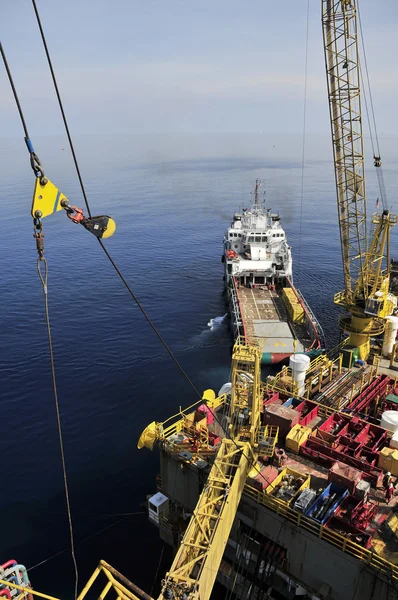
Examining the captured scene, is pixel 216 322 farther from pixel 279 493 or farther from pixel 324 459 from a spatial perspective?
pixel 279 493

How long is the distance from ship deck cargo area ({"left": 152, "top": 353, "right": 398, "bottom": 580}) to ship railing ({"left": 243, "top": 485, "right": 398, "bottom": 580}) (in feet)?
0.13

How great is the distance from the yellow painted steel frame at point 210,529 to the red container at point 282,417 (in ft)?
18.2

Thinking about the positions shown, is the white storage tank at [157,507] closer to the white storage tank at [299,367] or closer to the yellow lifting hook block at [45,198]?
the white storage tank at [299,367]

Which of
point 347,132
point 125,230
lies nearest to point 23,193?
point 125,230

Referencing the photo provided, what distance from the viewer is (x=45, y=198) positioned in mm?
12641

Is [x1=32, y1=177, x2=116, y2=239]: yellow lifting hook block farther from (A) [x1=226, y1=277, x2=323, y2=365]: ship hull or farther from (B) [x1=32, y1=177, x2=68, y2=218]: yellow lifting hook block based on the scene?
(A) [x1=226, y1=277, x2=323, y2=365]: ship hull

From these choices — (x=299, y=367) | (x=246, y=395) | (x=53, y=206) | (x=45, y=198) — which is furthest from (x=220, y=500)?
(x=299, y=367)

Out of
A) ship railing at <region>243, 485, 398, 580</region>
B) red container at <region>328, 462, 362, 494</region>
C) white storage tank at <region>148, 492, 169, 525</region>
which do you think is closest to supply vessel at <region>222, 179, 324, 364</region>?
white storage tank at <region>148, 492, 169, 525</region>

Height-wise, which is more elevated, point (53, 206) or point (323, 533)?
point (53, 206)

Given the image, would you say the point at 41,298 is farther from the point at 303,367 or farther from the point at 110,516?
the point at 303,367

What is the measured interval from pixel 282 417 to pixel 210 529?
10.5 meters

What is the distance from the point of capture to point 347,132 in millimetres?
40406

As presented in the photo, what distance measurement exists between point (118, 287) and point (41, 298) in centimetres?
1299

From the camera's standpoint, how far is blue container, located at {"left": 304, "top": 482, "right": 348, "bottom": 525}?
799 inches
